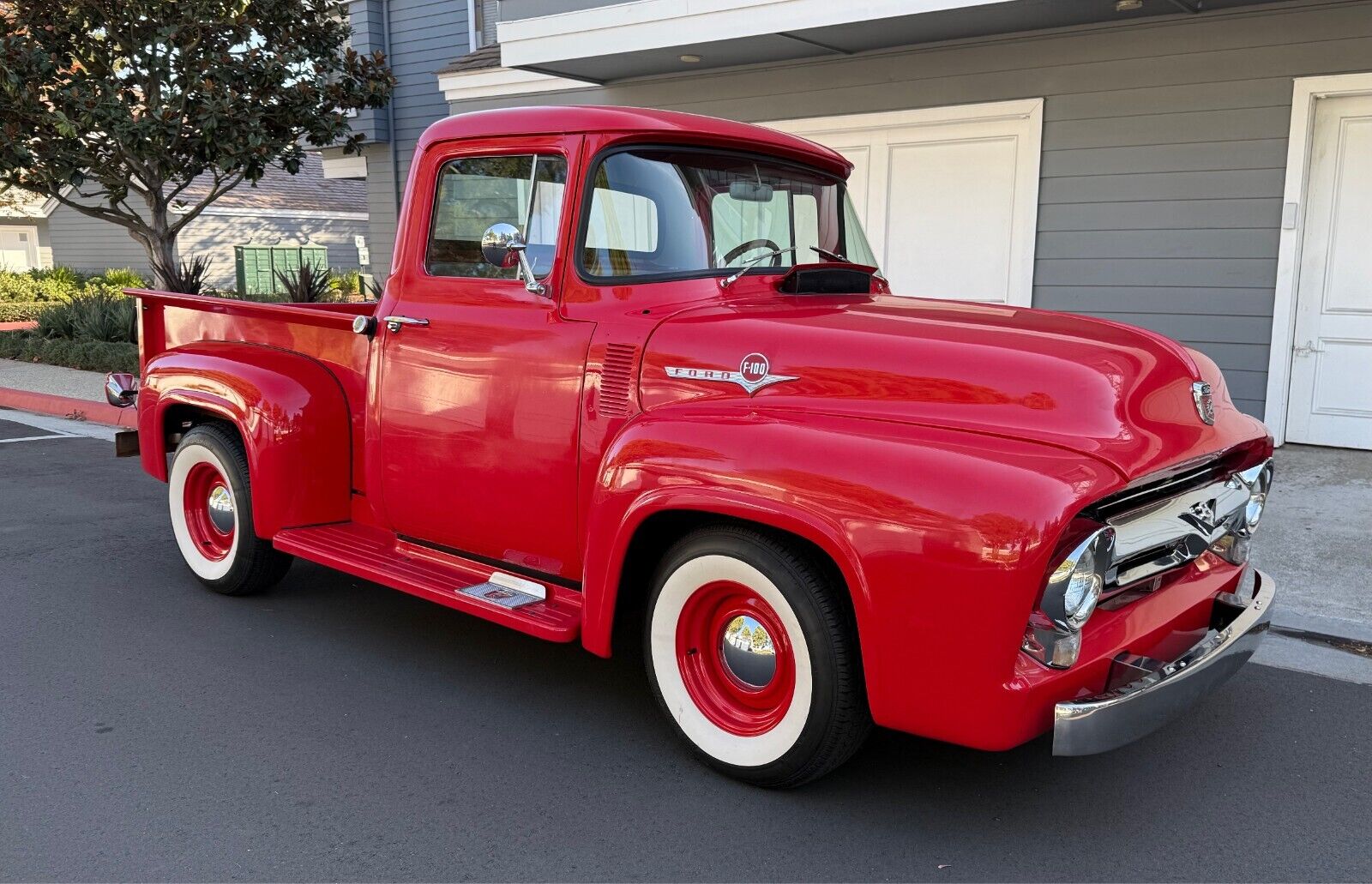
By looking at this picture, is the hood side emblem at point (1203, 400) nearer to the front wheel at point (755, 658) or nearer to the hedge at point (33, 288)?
the front wheel at point (755, 658)

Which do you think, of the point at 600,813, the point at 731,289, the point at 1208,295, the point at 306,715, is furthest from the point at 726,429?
the point at 1208,295

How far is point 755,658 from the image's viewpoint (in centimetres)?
313

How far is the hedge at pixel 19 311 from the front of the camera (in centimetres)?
2162

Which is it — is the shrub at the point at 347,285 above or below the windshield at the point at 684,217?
below

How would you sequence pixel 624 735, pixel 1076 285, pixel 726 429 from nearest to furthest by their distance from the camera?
1. pixel 726 429
2. pixel 624 735
3. pixel 1076 285

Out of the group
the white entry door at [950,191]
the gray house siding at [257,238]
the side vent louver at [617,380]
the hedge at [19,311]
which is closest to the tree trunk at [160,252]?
the white entry door at [950,191]

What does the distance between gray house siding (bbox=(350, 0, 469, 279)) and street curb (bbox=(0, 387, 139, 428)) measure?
12.5 feet

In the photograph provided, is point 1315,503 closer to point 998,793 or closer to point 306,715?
point 998,793

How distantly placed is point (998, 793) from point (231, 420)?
11.6ft

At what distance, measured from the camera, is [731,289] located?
367 centimetres

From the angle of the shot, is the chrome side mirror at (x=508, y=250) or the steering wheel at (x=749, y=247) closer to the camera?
the chrome side mirror at (x=508, y=250)

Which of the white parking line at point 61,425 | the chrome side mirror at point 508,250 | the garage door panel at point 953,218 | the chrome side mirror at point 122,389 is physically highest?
the garage door panel at point 953,218

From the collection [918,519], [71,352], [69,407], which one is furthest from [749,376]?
[71,352]

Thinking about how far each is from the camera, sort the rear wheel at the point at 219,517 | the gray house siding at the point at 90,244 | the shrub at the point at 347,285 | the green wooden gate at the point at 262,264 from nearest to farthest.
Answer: the rear wheel at the point at 219,517 < the shrub at the point at 347,285 < the green wooden gate at the point at 262,264 < the gray house siding at the point at 90,244
